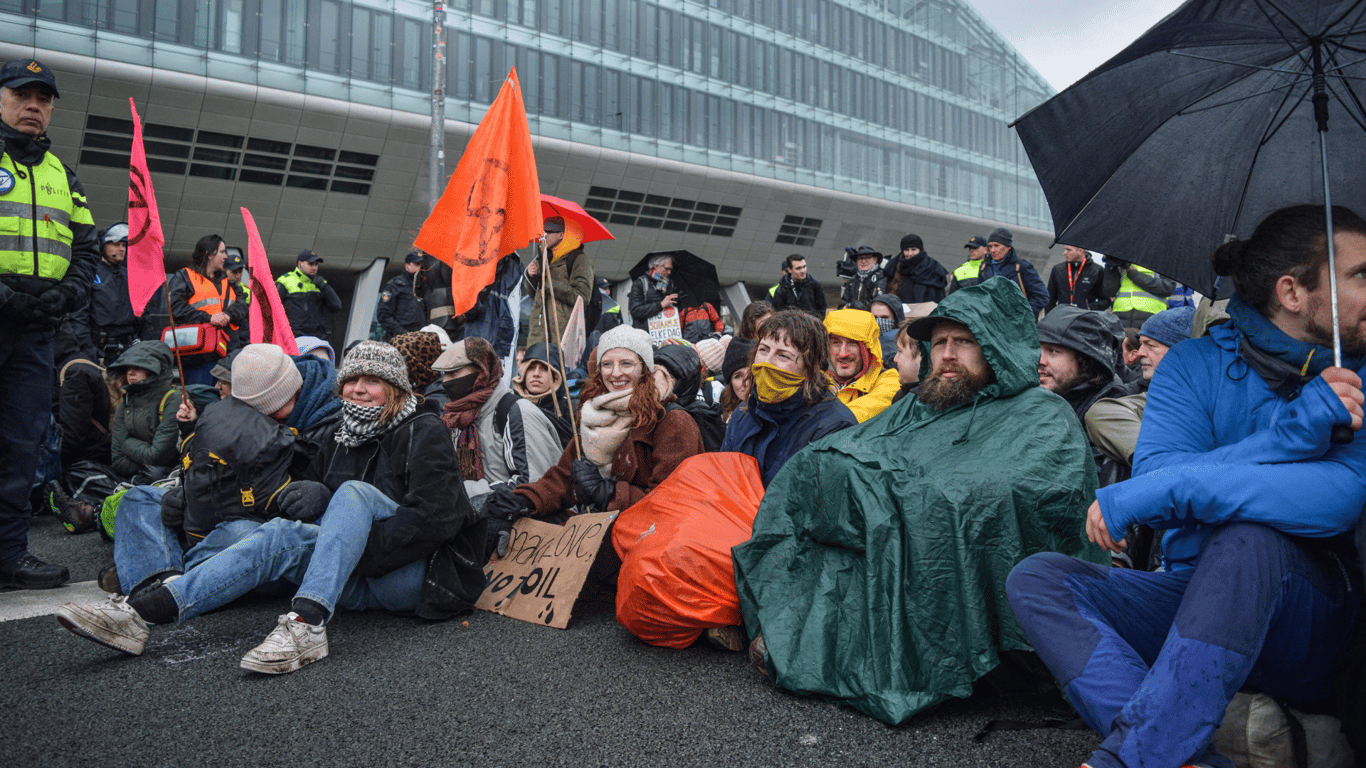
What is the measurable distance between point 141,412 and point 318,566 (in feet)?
12.4

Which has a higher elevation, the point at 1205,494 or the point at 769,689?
the point at 1205,494

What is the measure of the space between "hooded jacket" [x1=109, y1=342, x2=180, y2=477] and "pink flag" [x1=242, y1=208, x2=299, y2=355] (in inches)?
26.4

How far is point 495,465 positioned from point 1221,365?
147 inches

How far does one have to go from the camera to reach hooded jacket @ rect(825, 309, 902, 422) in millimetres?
5328

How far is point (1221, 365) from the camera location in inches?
95.3

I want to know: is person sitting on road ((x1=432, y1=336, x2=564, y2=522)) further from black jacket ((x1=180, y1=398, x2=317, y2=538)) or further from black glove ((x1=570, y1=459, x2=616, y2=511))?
black jacket ((x1=180, y1=398, x2=317, y2=538))

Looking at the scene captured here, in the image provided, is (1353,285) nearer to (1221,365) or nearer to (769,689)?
(1221,365)

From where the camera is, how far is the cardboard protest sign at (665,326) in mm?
9219

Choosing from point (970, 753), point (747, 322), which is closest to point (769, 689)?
Result: point (970, 753)

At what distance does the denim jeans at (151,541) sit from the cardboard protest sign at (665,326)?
17.5 ft

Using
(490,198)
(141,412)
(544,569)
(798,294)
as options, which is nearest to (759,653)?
(544,569)

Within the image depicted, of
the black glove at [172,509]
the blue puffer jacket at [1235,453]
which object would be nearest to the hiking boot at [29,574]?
the black glove at [172,509]

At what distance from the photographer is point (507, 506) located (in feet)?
15.1

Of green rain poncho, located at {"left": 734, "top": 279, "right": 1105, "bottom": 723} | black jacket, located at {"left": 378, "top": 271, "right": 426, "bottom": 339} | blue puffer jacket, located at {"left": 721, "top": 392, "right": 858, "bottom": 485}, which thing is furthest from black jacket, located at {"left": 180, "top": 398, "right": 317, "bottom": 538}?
black jacket, located at {"left": 378, "top": 271, "right": 426, "bottom": 339}
